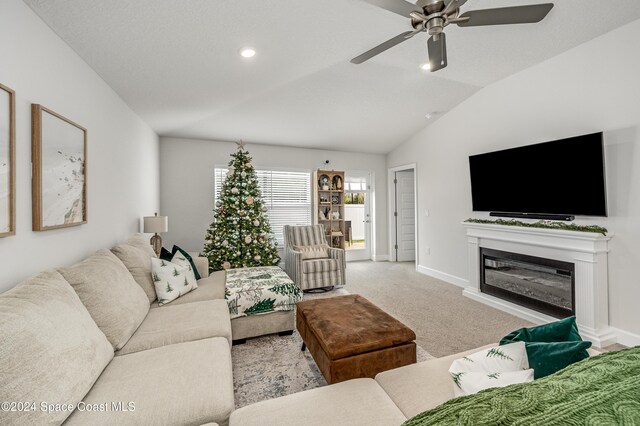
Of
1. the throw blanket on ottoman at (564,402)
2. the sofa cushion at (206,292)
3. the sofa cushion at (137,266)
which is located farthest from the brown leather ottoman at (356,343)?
the sofa cushion at (137,266)

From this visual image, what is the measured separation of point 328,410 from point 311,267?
3138 mm

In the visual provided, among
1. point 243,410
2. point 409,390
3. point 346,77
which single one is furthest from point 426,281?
point 243,410

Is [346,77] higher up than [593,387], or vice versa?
[346,77]

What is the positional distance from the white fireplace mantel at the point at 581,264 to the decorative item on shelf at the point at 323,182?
3337mm

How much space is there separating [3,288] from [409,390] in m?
2.10

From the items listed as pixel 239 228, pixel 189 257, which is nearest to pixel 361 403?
pixel 189 257

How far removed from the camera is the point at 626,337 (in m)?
2.61

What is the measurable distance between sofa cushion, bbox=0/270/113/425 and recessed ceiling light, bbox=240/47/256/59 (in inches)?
86.7

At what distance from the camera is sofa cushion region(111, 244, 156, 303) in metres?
2.32

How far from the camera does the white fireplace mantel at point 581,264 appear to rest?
2.69m

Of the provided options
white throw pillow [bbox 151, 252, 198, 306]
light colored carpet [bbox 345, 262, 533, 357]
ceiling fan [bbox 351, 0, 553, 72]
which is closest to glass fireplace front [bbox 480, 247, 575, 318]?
light colored carpet [bbox 345, 262, 533, 357]

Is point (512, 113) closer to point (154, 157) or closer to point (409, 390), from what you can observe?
point (409, 390)

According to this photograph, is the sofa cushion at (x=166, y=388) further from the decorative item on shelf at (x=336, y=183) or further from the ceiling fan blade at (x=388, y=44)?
the decorative item on shelf at (x=336, y=183)

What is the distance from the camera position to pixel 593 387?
1.94 ft
